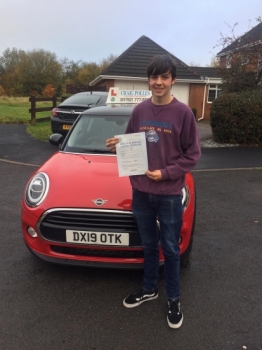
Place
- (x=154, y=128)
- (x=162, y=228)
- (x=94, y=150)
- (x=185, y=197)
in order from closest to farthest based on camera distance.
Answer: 1. (x=154, y=128)
2. (x=162, y=228)
3. (x=185, y=197)
4. (x=94, y=150)

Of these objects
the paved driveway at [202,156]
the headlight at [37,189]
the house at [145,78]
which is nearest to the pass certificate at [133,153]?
Answer: the headlight at [37,189]

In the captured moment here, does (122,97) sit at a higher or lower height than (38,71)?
lower

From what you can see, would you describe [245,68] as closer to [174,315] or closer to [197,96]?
[197,96]

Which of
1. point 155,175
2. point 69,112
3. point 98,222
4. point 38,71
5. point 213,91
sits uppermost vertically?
point 38,71

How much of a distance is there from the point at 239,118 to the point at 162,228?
8.94 metres

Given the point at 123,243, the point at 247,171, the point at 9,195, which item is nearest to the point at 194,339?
the point at 123,243

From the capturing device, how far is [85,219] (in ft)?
9.28

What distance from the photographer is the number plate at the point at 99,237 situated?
110 inches

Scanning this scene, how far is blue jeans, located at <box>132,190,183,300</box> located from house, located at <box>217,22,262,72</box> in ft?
38.1

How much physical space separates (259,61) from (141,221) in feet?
38.8

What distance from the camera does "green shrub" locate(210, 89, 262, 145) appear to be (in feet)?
34.3

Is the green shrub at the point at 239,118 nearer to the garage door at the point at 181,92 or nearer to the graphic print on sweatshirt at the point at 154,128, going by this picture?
the graphic print on sweatshirt at the point at 154,128

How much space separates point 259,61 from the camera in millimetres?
12398

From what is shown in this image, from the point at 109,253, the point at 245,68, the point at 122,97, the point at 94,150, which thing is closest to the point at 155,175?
the point at 109,253
